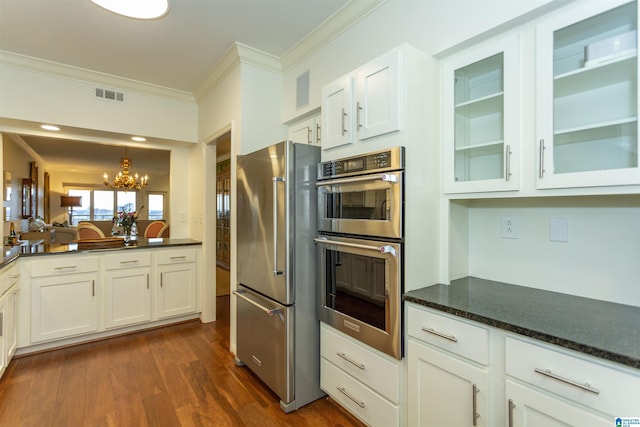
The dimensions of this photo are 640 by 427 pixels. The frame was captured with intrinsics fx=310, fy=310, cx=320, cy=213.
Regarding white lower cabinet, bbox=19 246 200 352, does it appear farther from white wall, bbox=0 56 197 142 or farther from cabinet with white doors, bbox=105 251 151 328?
white wall, bbox=0 56 197 142

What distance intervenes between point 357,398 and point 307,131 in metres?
2.05

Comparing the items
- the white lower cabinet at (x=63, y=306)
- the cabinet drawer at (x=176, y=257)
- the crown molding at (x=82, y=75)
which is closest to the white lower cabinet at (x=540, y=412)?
the cabinet drawer at (x=176, y=257)

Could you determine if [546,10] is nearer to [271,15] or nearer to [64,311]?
[271,15]

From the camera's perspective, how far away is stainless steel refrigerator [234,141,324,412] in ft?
6.57

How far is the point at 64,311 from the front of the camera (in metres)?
2.91

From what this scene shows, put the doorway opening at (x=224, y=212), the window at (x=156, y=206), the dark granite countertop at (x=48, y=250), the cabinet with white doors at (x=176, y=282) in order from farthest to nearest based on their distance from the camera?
the window at (x=156, y=206) < the doorway opening at (x=224, y=212) < the cabinet with white doors at (x=176, y=282) < the dark granite countertop at (x=48, y=250)

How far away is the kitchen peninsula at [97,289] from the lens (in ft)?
9.05

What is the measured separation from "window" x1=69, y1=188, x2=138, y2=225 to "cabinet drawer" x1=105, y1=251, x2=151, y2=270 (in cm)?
783

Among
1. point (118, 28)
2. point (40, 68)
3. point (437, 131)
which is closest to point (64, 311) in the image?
point (40, 68)

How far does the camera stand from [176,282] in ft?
11.6

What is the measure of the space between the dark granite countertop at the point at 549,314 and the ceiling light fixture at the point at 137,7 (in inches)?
93.5

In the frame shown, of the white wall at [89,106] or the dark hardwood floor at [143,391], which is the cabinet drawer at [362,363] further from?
the white wall at [89,106]

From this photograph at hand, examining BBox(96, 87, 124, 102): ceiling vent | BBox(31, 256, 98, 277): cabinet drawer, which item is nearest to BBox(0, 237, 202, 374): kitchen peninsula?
BBox(31, 256, 98, 277): cabinet drawer

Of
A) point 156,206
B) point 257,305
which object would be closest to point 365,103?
point 257,305
